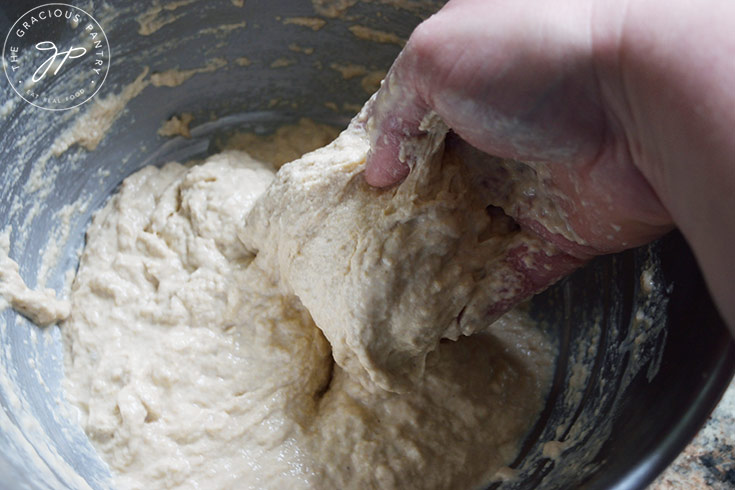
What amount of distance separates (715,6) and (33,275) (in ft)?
5.94

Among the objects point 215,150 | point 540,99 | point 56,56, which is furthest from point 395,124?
point 215,150

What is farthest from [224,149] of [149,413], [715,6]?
[715,6]

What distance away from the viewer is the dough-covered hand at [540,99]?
88 centimetres

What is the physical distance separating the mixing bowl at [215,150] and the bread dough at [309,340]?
109mm

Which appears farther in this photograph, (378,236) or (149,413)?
(149,413)

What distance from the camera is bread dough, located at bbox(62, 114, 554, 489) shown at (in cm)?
141

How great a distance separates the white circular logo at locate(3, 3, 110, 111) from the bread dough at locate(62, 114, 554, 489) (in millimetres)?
433

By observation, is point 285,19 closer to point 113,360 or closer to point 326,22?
point 326,22

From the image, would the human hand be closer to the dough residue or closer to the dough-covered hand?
the dough-covered hand

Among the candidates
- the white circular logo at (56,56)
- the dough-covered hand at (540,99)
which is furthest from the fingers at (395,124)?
the white circular logo at (56,56)

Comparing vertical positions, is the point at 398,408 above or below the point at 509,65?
below

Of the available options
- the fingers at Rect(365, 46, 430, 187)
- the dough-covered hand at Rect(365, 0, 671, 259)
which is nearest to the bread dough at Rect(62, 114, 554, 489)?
the fingers at Rect(365, 46, 430, 187)

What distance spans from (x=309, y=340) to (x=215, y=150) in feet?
2.86

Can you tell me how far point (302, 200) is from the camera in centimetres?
158
